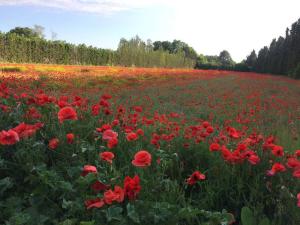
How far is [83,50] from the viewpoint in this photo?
56.7 m

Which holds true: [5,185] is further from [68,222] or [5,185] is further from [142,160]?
[142,160]

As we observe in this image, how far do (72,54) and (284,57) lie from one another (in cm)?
2875

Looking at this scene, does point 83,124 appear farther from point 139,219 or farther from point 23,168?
point 139,219

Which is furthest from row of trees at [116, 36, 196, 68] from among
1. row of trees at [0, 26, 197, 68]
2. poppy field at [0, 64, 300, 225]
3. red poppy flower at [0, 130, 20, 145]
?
red poppy flower at [0, 130, 20, 145]

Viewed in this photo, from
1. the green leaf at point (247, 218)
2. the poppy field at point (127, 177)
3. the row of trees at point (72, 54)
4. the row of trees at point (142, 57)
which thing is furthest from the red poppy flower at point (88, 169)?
the row of trees at point (142, 57)

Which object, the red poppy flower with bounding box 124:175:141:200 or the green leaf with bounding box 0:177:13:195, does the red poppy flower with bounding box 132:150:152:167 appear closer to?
the red poppy flower with bounding box 124:175:141:200

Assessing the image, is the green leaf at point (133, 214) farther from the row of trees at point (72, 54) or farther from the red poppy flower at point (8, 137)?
the row of trees at point (72, 54)

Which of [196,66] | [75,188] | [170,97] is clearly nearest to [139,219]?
[75,188]

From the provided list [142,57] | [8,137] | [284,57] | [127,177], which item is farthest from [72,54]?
[127,177]

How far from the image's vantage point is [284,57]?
57500 mm

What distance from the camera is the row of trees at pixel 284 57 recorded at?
155ft

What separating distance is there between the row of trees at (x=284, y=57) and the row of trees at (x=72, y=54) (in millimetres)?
16957

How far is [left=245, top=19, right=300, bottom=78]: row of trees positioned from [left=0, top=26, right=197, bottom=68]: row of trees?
17.0 meters

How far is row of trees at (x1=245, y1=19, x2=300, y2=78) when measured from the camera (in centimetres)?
4713
